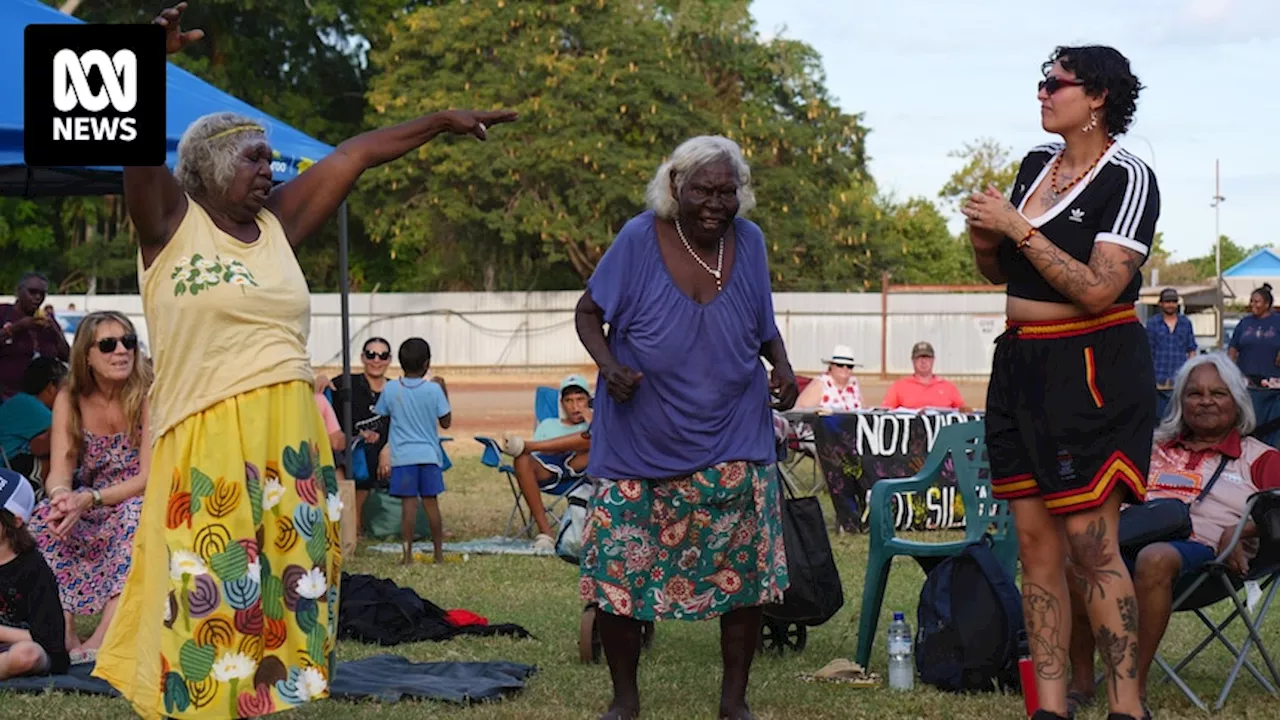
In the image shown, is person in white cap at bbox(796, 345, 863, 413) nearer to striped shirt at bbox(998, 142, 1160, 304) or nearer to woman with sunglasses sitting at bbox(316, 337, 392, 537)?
woman with sunglasses sitting at bbox(316, 337, 392, 537)

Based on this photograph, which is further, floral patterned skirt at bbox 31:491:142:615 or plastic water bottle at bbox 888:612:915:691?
floral patterned skirt at bbox 31:491:142:615

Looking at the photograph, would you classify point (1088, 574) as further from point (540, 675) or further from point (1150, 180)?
point (540, 675)

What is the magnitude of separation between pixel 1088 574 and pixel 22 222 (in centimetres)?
4001

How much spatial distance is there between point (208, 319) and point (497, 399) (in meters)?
25.8

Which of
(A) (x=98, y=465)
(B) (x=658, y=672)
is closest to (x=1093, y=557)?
(B) (x=658, y=672)

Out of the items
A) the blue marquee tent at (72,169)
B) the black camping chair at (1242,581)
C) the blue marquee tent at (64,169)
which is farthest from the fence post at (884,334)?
the black camping chair at (1242,581)

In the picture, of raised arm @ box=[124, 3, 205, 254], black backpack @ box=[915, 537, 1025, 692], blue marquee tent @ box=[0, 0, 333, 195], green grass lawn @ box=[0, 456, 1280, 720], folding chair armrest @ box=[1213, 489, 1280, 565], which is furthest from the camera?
blue marquee tent @ box=[0, 0, 333, 195]

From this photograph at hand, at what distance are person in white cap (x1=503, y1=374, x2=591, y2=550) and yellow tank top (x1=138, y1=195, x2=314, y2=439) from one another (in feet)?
18.5

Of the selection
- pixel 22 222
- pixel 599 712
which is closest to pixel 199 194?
pixel 599 712

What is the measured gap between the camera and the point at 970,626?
6.12 meters

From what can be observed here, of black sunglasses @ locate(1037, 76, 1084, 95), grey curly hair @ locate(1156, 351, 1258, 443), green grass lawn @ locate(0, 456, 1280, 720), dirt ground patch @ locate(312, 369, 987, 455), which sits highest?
black sunglasses @ locate(1037, 76, 1084, 95)

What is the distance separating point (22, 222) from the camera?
41.2 meters

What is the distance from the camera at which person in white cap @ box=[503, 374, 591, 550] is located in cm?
1034

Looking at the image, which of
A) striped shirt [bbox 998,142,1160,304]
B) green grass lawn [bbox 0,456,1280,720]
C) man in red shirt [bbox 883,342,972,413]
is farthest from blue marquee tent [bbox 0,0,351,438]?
man in red shirt [bbox 883,342,972,413]
